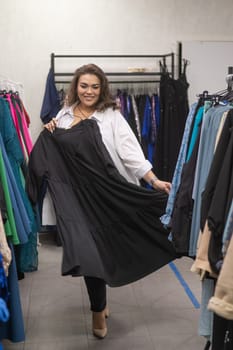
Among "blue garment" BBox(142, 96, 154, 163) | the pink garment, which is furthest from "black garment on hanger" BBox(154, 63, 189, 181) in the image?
the pink garment

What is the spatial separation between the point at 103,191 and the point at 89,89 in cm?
62

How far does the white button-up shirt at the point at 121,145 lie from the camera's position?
258 cm

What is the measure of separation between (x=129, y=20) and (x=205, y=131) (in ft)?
9.73

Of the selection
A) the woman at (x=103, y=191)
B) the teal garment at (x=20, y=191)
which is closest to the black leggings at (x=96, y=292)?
the woman at (x=103, y=191)

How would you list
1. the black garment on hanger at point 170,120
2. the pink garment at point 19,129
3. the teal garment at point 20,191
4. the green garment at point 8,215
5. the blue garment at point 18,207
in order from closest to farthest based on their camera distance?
1. the green garment at point 8,215
2. the blue garment at point 18,207
3. the teal garment at point 20,191
4. the pink garment at point 19,129
5. the black garment on hanger at point 170,120

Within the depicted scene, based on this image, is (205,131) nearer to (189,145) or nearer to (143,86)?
(189,145)

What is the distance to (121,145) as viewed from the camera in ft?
8.48

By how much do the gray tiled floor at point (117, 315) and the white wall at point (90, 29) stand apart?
186 cm

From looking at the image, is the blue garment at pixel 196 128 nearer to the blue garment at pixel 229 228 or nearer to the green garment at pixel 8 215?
the blue garment at pixel 229 228

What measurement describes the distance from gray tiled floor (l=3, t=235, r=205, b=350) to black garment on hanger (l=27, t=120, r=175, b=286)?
1.41 ft

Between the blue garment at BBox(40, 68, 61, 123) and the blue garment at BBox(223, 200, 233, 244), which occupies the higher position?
the blue garment at BBox(40, 68, 61, 123)

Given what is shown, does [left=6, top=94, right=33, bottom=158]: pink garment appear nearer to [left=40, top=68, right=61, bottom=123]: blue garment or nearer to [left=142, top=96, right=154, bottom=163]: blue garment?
[left=40, top=68, right=61, bottom=123]: blue garment

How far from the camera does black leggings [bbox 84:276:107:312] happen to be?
8.30 ft

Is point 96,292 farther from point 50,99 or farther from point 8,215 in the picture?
point 50,99
